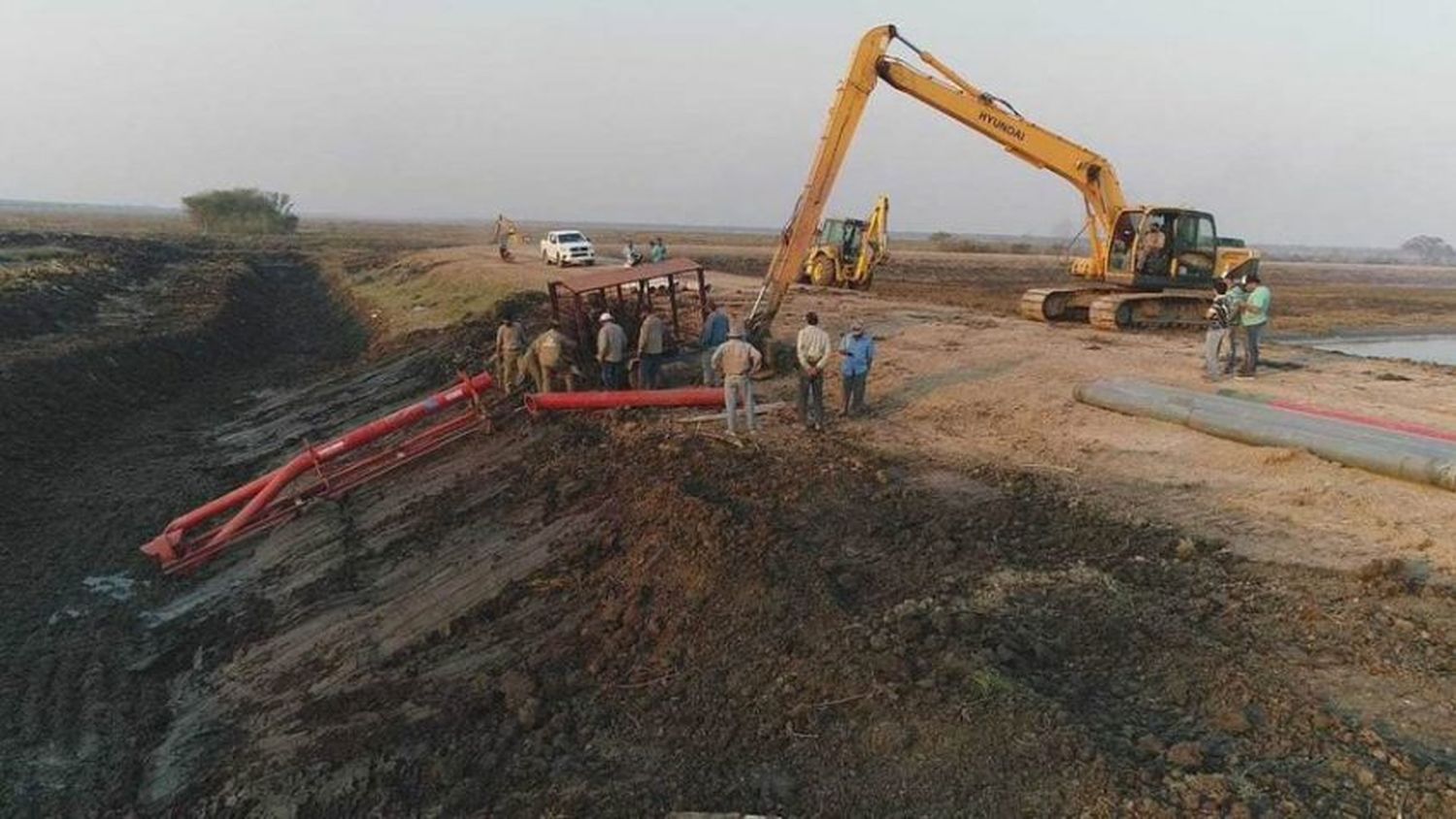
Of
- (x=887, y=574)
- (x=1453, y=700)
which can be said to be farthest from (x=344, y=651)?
(x=1453, y=700)

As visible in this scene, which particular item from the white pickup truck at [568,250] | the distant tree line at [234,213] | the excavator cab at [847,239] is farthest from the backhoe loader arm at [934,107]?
the distant tree line at [234,213]

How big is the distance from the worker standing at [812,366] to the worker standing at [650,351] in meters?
2.30

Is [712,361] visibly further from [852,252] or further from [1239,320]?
[852,252]

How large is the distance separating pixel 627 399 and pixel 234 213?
94246 millimetres

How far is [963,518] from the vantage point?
8.61 meters

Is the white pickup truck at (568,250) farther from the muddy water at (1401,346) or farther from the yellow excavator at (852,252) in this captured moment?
the muddy water at (1401,346)

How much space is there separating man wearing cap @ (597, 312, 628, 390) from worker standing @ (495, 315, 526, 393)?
1.19m

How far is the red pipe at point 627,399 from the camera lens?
12211mm

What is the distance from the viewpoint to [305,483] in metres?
12.8

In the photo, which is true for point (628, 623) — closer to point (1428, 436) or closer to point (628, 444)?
point (628, 444)

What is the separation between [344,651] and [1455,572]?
9.42 meters

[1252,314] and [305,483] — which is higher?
[1252,314]

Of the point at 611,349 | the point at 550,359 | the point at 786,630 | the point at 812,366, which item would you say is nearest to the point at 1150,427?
the point at 812,366

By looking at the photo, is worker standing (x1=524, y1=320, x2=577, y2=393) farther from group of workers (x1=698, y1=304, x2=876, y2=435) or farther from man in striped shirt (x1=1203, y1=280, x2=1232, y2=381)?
man in striped shirt (x1=1203, y1=280, x2=1232, y2=381)
